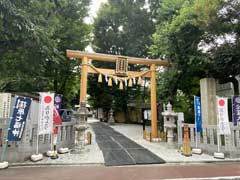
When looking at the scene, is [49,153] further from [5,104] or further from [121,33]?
[121,33]

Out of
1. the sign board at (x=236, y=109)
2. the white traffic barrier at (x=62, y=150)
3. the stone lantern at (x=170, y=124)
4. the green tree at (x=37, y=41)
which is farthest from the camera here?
the stone lantern at (x=170, y=124)

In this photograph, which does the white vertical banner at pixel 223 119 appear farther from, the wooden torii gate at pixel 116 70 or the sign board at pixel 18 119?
the sign board at pixel 18 119

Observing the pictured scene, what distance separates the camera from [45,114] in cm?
716

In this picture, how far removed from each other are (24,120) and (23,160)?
3.89 ft

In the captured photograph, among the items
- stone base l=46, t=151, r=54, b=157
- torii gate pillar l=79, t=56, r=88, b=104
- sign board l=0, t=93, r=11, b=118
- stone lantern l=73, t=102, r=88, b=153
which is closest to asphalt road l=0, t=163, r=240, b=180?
stone base l=46, t=151, r=54, b=157

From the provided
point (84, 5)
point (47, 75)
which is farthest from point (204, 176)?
point (84, 5)

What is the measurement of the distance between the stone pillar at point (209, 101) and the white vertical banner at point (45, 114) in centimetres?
705

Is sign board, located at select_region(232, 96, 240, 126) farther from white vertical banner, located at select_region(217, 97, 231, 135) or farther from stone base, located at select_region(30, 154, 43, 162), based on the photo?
stone base, located at select_region(30, 154, 43, 162)

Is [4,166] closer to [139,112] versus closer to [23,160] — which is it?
[23,160]

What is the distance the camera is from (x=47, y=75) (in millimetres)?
15922

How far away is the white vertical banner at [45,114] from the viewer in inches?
277

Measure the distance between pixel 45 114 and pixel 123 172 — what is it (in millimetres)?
3153

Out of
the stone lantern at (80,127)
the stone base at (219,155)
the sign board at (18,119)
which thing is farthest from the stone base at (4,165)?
the stone base at (219,155)

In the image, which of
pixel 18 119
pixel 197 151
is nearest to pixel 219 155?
pixel 197 151
